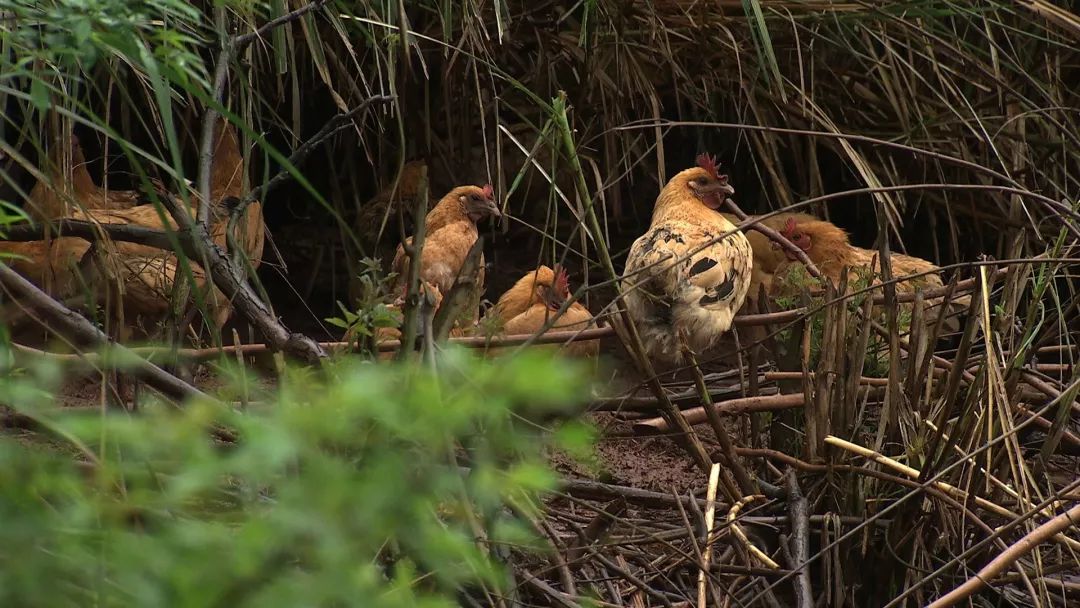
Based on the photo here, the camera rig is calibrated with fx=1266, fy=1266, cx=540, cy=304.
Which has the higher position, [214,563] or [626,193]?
[214,563]

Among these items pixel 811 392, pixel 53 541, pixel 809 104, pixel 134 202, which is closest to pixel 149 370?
pixel 53 541

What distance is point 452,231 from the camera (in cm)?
575

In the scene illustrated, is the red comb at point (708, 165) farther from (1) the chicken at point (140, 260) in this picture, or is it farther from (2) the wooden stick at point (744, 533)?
(2) the wooden stick at point (744, 533)

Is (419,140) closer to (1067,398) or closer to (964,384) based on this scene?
(964,384)

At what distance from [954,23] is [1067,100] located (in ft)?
3.27

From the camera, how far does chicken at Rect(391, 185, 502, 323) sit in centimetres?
555

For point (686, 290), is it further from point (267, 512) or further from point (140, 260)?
point (267, 512)

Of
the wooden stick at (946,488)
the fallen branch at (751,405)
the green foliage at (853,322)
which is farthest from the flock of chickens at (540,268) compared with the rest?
the wooden stick at (946,488)

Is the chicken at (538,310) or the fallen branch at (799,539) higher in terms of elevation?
the fallen branch at (799,539)

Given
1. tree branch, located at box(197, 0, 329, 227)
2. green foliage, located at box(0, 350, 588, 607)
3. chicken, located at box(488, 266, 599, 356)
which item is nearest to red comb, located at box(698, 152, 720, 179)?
chicken, located at box(488, 266, 599, 356)

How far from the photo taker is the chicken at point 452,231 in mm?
5551

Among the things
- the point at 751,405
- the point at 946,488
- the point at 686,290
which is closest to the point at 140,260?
the point at 686,290

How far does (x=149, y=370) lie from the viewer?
191 cm

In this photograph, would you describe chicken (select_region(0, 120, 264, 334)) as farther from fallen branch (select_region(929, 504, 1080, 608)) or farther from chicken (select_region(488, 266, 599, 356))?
fallen branch (select_region(929, 504, 1080, 608))
